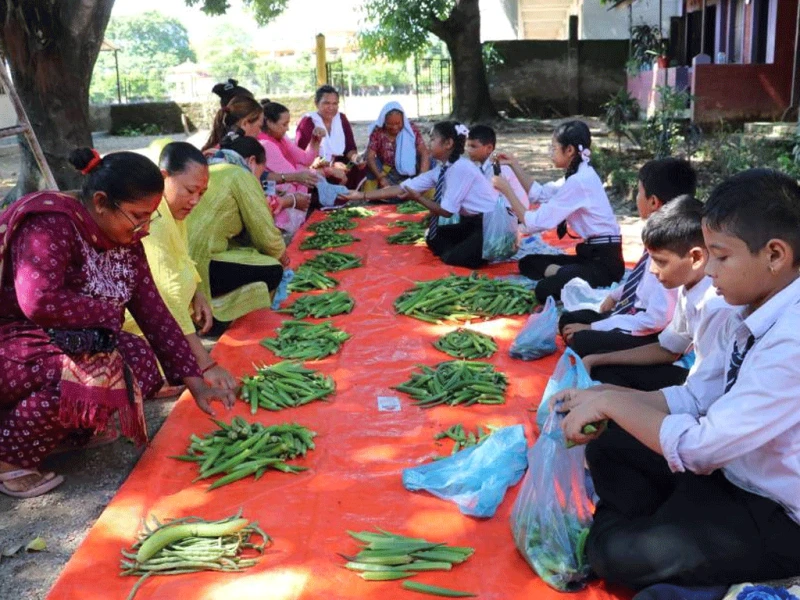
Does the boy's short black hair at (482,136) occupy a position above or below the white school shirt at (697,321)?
above

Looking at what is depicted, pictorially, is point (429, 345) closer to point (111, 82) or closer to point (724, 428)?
point (724, 428)

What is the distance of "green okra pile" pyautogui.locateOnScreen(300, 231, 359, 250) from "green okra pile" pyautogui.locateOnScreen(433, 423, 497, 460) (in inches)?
141

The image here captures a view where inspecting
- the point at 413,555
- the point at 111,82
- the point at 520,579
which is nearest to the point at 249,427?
the point at 413,555

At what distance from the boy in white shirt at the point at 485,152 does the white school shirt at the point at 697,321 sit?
2.76 m

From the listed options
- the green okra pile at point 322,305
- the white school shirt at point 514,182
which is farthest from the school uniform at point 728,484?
the white school shirt at point 514,182

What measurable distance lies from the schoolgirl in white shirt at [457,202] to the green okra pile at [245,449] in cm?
284

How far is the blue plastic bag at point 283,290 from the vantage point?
508 centimetres

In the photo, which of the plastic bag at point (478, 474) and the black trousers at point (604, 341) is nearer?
the plastic bag at point (478, 474)

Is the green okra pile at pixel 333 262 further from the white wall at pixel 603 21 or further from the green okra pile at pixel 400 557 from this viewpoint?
the white wall at pixel 603 21

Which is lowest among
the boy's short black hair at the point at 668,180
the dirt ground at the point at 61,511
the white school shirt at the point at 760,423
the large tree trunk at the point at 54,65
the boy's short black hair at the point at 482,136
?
the dirt ground at the point at 61,511

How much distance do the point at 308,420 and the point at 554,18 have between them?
1231 inches

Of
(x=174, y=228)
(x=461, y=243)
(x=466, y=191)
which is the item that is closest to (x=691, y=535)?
(x=174, y=228)

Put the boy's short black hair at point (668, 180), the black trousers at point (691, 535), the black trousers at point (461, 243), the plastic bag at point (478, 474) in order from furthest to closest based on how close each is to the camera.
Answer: the black trousers at point (461, 243), the boy's short black hair at point (668, 180), the plastic bag at point (478, 474), the black trousers at point (691, 535)

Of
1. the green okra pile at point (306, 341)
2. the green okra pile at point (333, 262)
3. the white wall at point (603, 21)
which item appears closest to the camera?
the green okra pile at point (306, 341)
